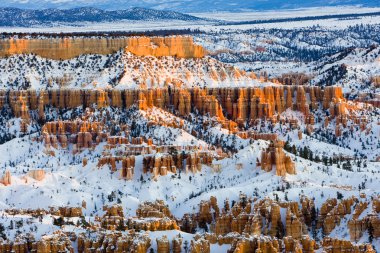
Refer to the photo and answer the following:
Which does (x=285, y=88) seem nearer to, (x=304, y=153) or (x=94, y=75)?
(x=94, y=75)

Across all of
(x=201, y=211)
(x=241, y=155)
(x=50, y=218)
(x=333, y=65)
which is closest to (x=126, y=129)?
(x=241, y=155)

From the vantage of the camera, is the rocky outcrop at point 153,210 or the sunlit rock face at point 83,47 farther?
the sunlit rock face at point 83,47

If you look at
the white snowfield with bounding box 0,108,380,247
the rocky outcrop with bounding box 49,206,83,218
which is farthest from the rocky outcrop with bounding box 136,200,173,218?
the rocky outcrop with bounding box 49,206,83,218

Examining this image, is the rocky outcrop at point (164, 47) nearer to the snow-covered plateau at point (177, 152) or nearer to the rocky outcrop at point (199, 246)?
the snow-covered plateau at point (177, 152)

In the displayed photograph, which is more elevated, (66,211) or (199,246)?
(199,246)

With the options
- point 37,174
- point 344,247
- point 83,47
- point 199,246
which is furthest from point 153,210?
point 83,47

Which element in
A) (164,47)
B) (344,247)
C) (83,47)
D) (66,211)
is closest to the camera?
(344,247)

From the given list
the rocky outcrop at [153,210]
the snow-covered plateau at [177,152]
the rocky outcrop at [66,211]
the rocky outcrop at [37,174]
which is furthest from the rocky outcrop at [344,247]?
the rocky outcrop at [37,174]

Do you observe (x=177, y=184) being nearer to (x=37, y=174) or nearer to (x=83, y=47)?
(x=37, y=174)
